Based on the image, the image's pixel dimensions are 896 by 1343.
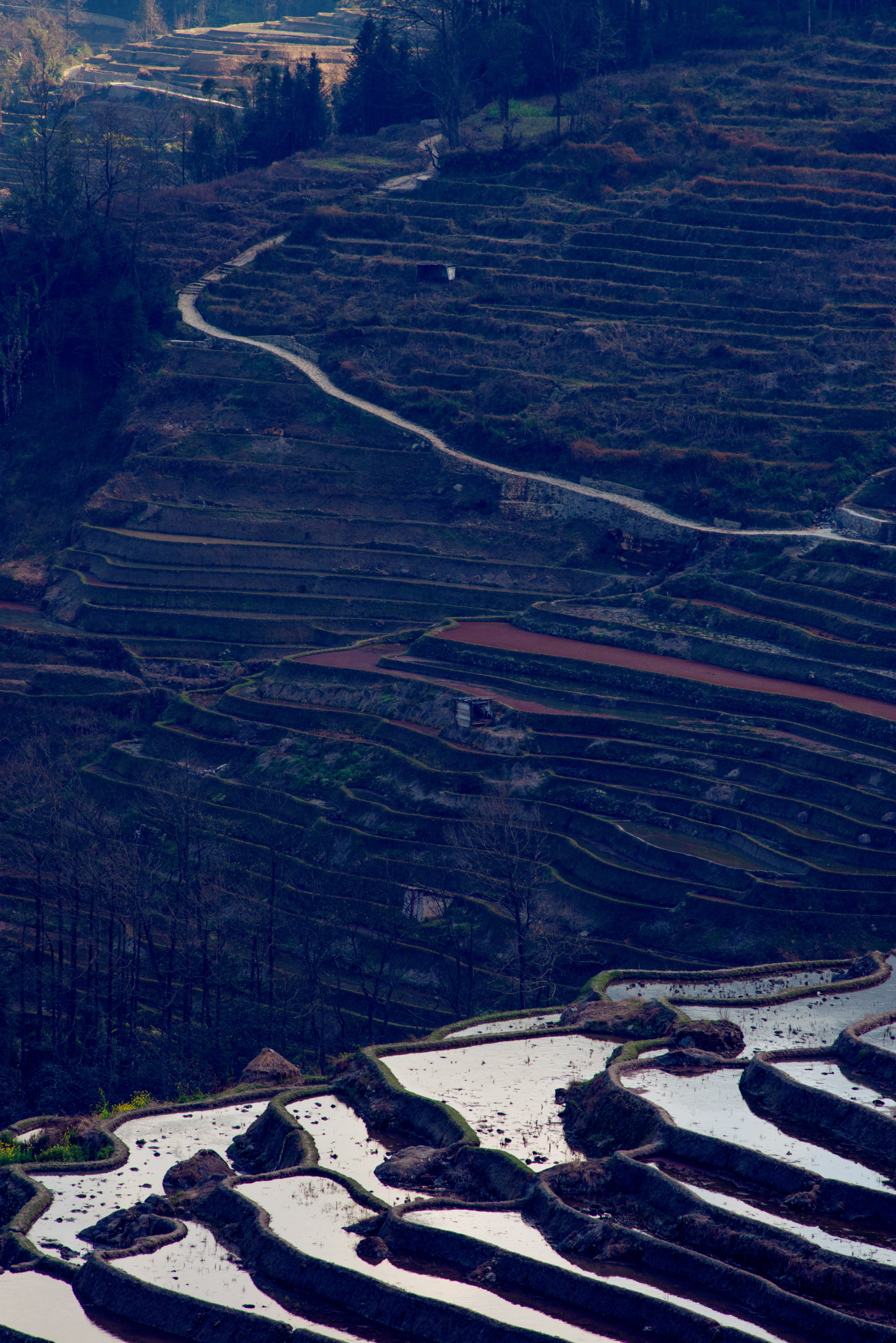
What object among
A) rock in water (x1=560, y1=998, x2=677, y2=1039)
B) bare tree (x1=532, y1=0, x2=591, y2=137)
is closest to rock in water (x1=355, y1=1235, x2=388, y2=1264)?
rock in water (x1=560, y1=998, x2=677, y2=1039)

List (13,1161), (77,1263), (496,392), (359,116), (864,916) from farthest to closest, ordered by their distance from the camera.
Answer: (359,116), (496,392), (864,916), (13,1161), (77,1263)

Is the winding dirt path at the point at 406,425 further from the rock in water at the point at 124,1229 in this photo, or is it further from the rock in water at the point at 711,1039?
the rock in water at the point at 124,1229

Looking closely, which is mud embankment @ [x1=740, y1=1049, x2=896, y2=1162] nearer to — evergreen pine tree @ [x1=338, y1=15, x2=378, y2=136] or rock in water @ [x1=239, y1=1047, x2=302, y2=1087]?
rock in water @ [x1=239, y1=1047, x2=302, y2=1087]

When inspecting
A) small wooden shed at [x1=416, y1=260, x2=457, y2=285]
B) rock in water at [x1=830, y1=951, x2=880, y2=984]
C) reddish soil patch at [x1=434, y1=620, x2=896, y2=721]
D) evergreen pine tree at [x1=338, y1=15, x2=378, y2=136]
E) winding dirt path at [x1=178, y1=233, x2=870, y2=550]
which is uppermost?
evergreen pine tree at [x1=338, y1=15, x2=378, y2=136]

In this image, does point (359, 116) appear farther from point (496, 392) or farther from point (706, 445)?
point (706, 445)

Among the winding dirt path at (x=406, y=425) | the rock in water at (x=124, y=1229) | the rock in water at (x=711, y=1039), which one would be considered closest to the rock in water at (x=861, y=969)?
the rock in water at (x=711, y=1039)

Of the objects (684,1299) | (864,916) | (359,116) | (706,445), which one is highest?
(359,116)

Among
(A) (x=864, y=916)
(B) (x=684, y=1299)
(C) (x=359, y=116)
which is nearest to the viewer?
(B) (x=684, y=1299)

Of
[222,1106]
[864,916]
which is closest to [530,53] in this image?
[864,916]
